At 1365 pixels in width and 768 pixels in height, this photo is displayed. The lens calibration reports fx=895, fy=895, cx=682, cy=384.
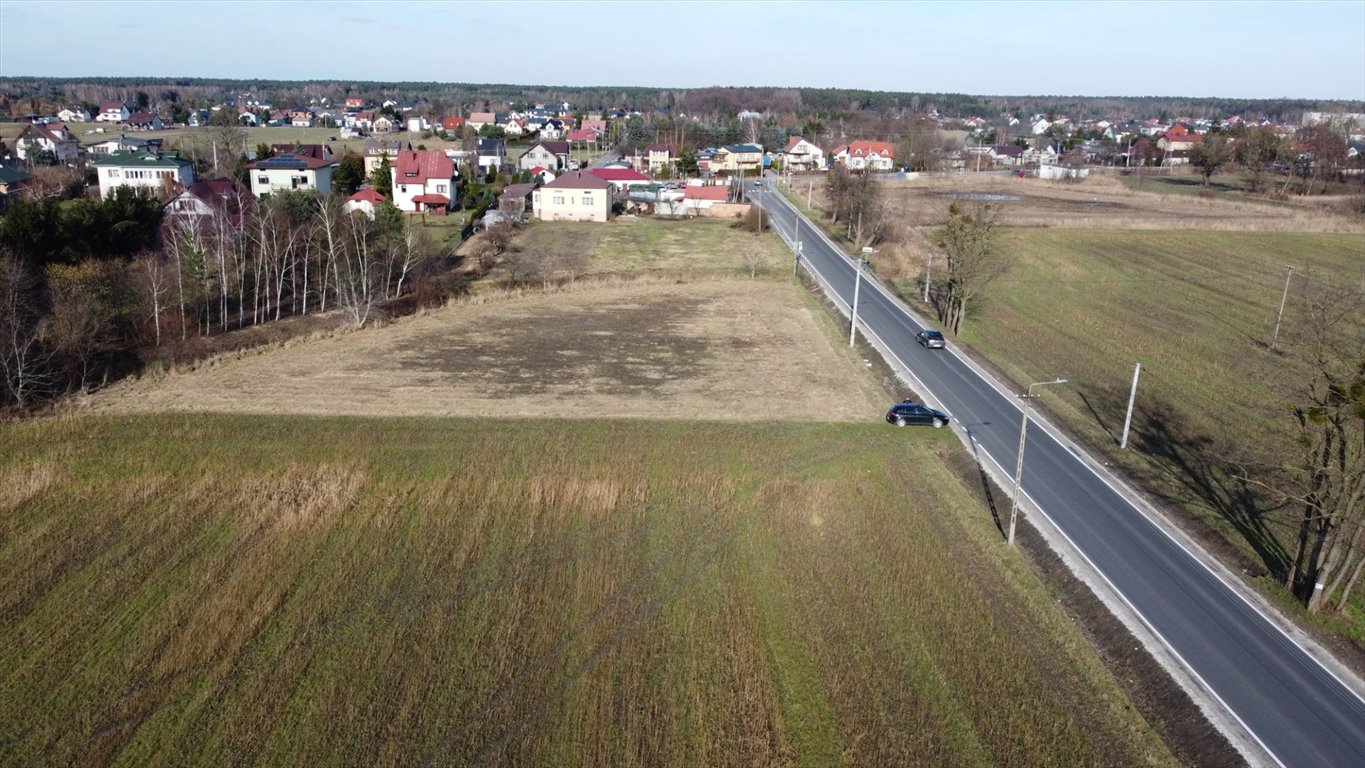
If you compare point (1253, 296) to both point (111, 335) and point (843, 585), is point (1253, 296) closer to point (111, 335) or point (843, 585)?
point (843, 585)

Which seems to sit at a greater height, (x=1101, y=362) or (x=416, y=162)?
(x=416, y=162)

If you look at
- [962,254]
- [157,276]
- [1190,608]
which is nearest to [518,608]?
[1190,608]

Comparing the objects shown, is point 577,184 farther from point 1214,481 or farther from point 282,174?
point 1214,481

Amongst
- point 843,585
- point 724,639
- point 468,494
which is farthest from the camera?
point 468,494

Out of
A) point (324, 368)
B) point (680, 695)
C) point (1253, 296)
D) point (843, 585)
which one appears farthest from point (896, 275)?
point (680, 695)

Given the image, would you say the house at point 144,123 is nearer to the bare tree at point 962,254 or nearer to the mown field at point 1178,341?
the mown field at point 1178,341

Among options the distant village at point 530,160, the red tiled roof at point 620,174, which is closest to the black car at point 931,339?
the distant village at point 530,160
